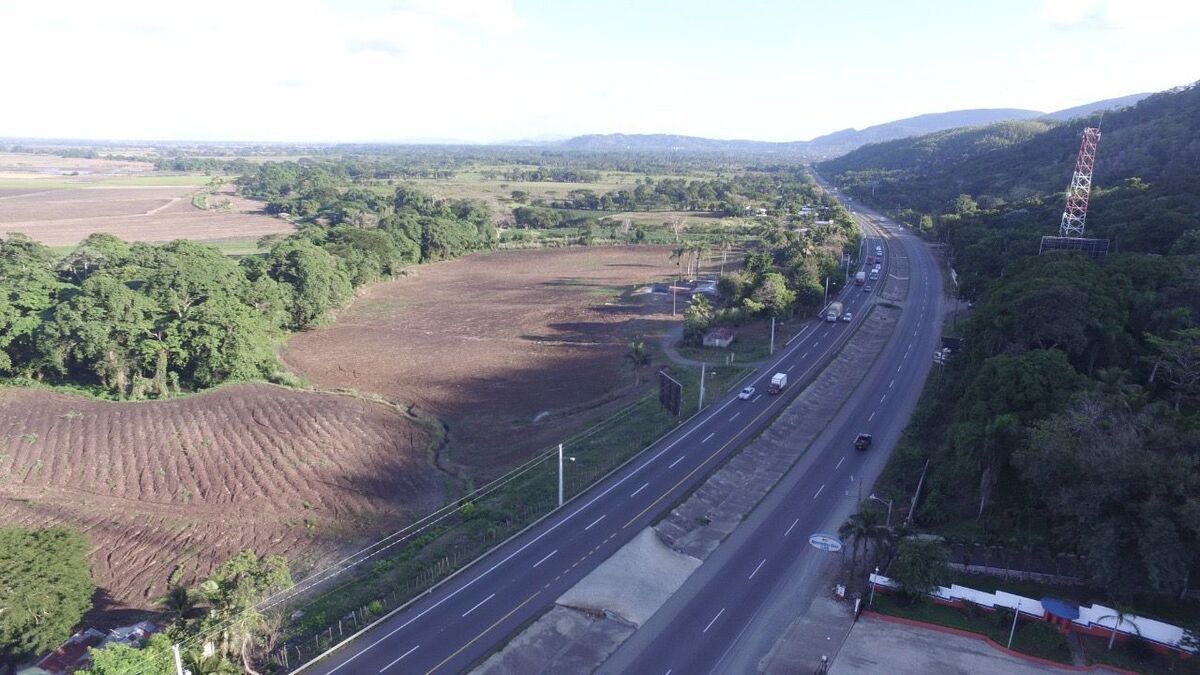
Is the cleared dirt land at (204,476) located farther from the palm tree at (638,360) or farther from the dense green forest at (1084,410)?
the dense green forest at (1084,410)

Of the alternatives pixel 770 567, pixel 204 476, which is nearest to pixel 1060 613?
pixel 770 567

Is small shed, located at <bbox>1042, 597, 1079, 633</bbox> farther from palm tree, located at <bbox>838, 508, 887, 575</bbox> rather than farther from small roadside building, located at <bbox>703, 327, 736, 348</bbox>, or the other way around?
small roadside building, located at <bbox>703, 327, 736, 348</bbox>

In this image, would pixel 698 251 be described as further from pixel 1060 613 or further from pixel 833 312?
pixel 1060 613

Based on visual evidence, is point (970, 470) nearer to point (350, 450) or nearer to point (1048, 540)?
point (1048, 540)

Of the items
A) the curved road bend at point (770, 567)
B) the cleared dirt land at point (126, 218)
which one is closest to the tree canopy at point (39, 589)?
the curved road bend at point (770, 567)

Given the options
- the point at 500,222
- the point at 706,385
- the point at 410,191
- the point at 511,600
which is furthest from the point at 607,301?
the point at 410,191

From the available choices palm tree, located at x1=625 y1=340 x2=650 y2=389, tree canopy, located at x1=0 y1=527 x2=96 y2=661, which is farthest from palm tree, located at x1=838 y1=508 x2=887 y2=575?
tree canopy, located at x1=0 y1=527 x2=96 y2=661
